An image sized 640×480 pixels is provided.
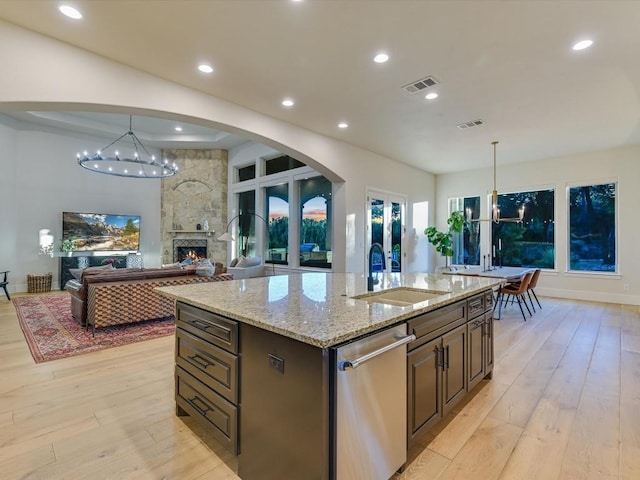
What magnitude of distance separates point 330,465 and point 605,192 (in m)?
8.03

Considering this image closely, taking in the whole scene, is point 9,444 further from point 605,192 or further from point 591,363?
point 605,192

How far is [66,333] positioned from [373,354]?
4.54 metres

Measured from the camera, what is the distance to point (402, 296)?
256cm

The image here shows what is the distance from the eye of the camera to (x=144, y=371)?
9.96 feet

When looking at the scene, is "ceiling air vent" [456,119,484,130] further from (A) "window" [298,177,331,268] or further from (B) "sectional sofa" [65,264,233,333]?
(B) "sectional sofa" [65,264,233,333]

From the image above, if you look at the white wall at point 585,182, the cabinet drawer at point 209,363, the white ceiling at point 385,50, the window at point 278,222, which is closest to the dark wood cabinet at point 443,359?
the cabinet drawer at point 209,363

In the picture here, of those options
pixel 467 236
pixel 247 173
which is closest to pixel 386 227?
pixel 467 236

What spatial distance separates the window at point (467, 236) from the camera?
8.15 m

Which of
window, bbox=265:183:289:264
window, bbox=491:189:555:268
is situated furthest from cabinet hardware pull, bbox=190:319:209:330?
window, bbox=491:189:555:268

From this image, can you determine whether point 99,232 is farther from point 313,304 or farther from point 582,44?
point 582,44

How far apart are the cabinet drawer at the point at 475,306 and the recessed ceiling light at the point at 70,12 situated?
153 inches

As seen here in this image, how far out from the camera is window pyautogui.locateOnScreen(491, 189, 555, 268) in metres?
7.16

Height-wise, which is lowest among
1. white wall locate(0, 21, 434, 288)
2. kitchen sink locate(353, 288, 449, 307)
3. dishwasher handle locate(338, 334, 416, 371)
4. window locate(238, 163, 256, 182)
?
dishwasher handle locate(338, 334, 416, 371)

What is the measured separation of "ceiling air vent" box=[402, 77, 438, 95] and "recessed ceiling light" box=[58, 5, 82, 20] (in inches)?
127
